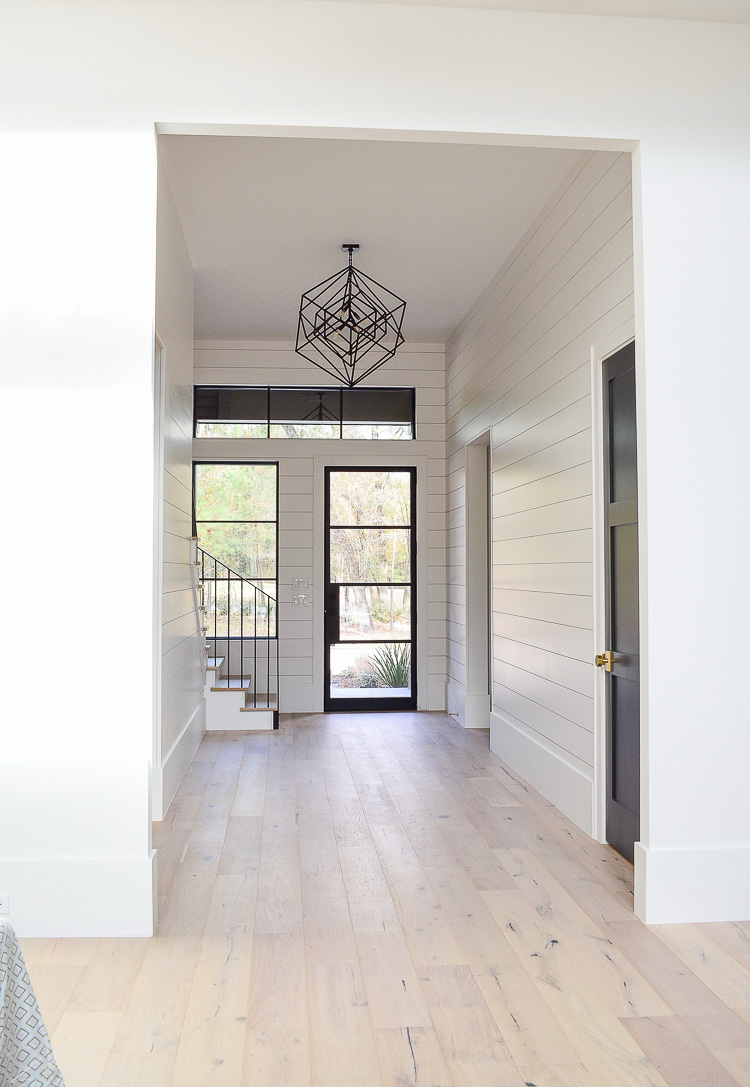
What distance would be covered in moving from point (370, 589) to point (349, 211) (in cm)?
360

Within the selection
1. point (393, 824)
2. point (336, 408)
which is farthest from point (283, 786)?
point (336, 408)

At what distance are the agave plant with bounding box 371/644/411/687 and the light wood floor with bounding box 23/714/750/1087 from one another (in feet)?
11.1

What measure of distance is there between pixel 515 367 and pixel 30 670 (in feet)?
11.9

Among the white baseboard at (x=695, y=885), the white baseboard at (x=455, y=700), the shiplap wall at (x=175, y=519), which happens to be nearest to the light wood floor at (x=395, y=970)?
the white baseboard at (x=695, y=885)

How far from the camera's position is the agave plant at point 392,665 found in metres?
7.56

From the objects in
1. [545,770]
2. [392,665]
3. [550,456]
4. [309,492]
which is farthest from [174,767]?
[309,492]

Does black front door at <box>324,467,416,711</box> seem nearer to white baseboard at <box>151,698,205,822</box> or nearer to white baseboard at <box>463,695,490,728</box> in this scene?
white baseboard at <box>463,695,490,728</box>

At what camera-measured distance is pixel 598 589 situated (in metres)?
3.85

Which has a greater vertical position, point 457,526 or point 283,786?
point 457,526

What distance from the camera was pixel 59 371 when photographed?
2.81 m

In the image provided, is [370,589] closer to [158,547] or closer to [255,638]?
[255,638]

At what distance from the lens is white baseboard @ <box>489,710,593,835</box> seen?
3990 millimetres

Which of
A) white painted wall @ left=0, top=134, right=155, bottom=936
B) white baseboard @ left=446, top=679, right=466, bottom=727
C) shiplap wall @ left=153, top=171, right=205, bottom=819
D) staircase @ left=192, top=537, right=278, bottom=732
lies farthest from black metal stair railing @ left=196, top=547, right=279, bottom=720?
white painted wall @ left=0, top=134, right=155, bottom=936

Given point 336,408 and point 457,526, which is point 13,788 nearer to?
point 457,526
